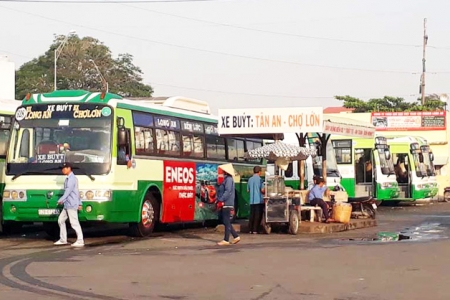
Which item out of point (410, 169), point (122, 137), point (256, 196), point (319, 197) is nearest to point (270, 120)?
point (256, 196)

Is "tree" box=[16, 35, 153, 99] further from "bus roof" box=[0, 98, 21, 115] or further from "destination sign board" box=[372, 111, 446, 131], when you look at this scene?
"bus roof" box=[0, 98, 21, 115]

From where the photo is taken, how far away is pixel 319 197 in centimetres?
2303

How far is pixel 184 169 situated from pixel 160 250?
493 centimetres

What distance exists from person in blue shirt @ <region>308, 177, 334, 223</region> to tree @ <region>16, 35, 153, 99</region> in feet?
156

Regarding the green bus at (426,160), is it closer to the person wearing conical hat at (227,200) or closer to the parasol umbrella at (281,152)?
the parasol umbrella at (281,152)

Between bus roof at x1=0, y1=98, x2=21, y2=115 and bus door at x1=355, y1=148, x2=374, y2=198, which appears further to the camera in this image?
bus door at x1=355, y1=148, x2=374, y2=198

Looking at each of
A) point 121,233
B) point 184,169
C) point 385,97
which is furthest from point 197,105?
point 385,97

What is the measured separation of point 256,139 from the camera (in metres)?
27.3

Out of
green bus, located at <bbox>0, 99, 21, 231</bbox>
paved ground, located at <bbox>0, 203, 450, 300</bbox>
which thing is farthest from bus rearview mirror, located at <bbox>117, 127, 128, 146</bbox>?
green bus, located at <bbox>0, 99, 21, 231</bbox>

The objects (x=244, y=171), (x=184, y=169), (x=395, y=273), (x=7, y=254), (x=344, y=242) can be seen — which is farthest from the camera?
(x=244, y=171)

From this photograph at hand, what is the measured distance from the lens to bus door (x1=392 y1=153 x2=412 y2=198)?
136ft

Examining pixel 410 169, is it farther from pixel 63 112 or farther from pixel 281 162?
pixel 63 112

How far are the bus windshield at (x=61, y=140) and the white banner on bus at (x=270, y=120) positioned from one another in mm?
4060

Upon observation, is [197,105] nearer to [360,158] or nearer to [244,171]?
[244,171]
